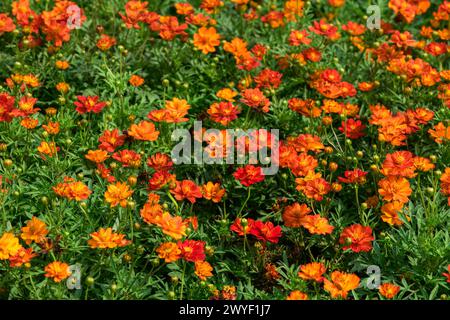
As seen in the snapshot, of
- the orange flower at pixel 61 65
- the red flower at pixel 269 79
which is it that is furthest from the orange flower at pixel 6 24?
the red flower at pixel 269 79

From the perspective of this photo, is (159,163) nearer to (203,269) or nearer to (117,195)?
(117,195)

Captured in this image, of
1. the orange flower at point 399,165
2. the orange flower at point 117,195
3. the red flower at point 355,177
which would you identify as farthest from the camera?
the red flower at point 355,177

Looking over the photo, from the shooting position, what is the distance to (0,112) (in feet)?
12.4

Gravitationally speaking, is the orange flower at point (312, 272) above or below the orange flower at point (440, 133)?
below

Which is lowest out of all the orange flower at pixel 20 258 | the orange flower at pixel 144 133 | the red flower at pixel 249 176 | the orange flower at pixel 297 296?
the orange flower at pixel 297 296

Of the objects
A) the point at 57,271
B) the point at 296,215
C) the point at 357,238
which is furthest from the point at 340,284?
the point at 57,271

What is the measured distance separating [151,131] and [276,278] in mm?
912

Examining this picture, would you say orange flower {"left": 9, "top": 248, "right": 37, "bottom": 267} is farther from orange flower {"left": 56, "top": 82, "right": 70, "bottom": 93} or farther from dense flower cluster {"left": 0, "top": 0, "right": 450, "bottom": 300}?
orange flower {"left": 56, "top": 82, "right": 70, "bottom": 93}

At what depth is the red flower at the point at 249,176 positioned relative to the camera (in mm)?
3592

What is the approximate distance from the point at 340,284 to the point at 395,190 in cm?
60

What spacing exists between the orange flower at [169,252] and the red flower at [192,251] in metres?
0.02

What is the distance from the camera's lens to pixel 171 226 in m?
3.23

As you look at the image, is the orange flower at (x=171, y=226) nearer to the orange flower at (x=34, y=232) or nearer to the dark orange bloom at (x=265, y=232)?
the dark orange bloom at (x=265, y=232)
